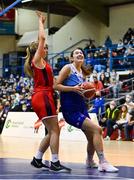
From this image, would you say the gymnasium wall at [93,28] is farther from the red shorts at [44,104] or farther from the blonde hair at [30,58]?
the red shorts at [44,104]

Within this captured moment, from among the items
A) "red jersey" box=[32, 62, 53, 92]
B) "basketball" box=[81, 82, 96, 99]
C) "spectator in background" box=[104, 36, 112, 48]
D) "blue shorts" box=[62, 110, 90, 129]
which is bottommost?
"blue shorts" box=[62, 110, 90, 129]

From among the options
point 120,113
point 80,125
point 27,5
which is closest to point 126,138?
point 120,113

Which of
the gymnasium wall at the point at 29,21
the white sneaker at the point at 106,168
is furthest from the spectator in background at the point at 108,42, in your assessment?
the white sneaker at the point at 106,168

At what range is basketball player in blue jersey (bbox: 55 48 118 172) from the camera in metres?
6.98

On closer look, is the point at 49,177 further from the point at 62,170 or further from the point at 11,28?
the point at 11,28

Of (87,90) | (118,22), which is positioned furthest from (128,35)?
(87,90)

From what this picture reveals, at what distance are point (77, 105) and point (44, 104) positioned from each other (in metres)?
0.52

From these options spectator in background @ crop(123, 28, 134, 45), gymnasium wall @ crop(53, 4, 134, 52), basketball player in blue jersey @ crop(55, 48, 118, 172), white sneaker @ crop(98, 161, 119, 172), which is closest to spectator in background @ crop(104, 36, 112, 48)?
gymnasium wall @ crop(53, 4, 134, 52)

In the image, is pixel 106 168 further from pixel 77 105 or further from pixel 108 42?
pixel 108 42

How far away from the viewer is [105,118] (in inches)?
683

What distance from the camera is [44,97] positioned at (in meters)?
7.09

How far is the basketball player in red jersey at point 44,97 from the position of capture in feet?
23.0

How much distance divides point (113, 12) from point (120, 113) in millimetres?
12957

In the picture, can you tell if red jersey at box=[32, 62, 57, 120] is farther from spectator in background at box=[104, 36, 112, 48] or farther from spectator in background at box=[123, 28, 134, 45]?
spectator in background at box=[104, 36, 112, 48]
